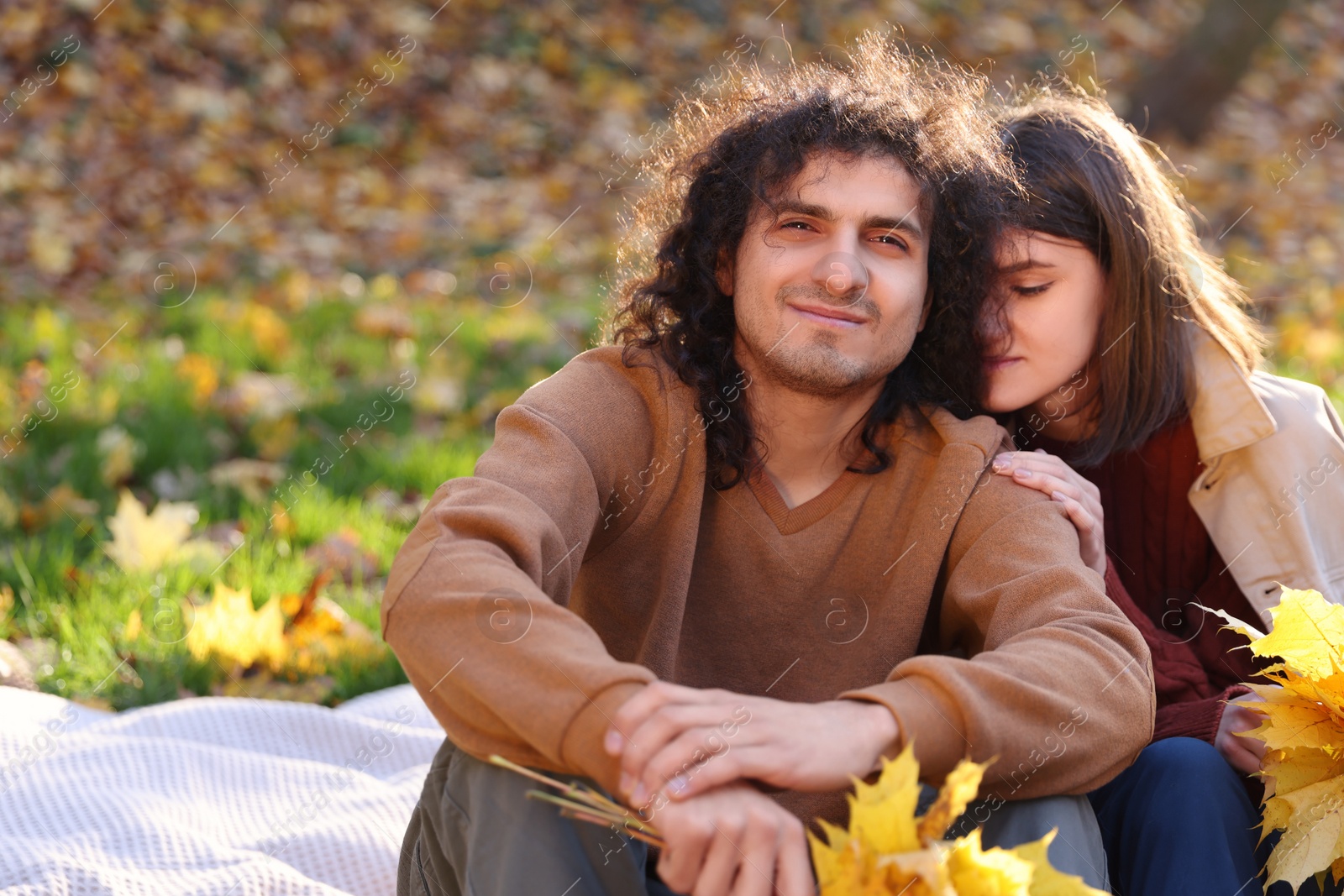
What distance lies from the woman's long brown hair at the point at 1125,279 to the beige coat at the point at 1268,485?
0.28 feet

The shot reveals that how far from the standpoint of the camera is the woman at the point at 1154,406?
7.89ft

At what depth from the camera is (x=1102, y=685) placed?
1.76 meters

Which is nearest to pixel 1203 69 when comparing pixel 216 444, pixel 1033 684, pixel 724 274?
pixel 724 274

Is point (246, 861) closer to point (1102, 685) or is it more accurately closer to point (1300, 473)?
point (1102, 685)

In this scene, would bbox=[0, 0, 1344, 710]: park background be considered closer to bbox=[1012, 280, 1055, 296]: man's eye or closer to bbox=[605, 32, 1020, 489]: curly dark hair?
bbox=[1012, 280, 1055, 296]: man's eye

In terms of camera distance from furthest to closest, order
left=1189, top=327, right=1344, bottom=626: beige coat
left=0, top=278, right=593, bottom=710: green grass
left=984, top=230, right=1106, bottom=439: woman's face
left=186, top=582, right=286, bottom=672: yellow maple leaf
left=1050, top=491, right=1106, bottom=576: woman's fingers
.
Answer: left=0, top=278, right=593, bottom=710: green grass
left=186, top=582, right=286, bottom=672: yellow maple leaf
left=984, top=230, right=1106, bottom=439: woman's face
left=1189, top=327, right=1344, bottom=626: beige coat
left=1050, top=491, right=1106, bottom=576: woman's fingers

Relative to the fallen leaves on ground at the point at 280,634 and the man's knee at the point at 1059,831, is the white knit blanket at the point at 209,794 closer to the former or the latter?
the fallen leaves on ground at the point at 280,634

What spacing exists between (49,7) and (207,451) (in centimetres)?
355

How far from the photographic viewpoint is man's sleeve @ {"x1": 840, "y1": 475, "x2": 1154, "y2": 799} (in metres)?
1.66

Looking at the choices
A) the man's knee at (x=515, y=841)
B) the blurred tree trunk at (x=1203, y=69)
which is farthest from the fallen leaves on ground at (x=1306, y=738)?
the blurred tree trunk at (x=1203, y=69)

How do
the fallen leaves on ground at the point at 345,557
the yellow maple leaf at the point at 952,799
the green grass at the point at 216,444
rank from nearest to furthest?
the yellow maple leaf at the point at 952,799
the green grass at the point at 216,444
the fallen leaves on ground at the point at 345,557

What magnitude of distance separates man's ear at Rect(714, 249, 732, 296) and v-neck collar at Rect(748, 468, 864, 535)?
42 centimetres

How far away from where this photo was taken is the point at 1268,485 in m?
2.41

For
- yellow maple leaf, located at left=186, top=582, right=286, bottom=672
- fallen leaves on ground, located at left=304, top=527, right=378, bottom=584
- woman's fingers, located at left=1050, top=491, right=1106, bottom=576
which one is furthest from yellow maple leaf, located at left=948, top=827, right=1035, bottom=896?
fallen leaves on ground, located at left=304, top=527, right=378, bottom=584
